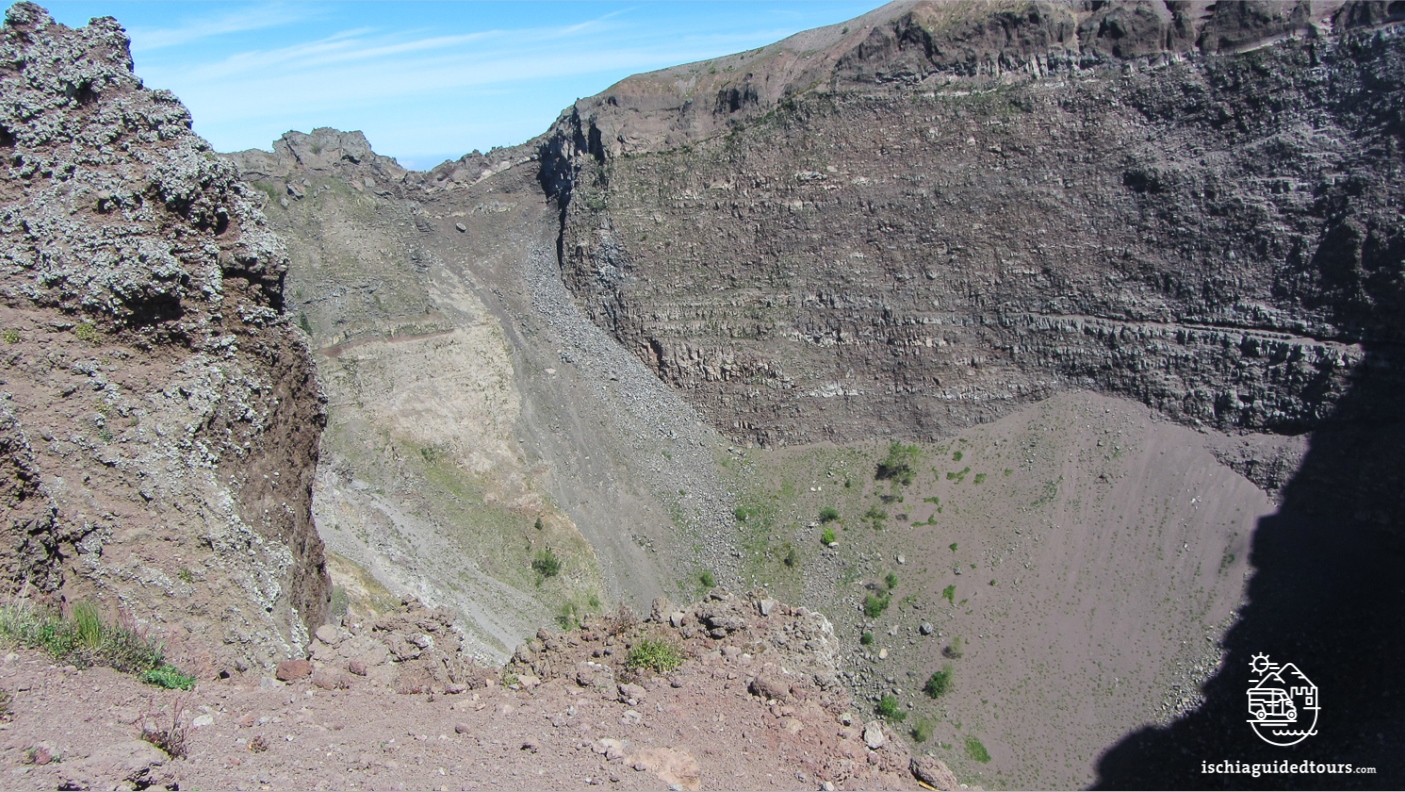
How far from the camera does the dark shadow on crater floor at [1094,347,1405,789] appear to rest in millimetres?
25406

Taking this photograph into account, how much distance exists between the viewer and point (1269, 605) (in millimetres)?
29688

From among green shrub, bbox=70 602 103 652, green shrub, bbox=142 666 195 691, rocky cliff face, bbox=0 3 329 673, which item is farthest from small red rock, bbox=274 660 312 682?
green shrub, bbox=70 602 103 652

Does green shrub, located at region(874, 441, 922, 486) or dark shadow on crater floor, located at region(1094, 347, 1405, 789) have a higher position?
green shrub, located at region(874, 441, 922, 486)

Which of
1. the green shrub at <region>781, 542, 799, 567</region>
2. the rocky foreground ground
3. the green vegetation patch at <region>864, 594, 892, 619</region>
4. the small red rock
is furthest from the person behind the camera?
the green shrub at <region>781, 542, 799, 567</region>

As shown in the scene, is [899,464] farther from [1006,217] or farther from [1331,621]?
[1331,621]

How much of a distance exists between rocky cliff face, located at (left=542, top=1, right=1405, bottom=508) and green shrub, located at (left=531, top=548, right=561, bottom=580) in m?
11.4

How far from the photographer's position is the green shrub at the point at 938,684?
30.2 metres

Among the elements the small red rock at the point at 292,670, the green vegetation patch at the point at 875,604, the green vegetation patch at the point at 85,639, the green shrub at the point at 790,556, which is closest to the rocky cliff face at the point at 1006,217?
the green shrub at the point at 790,556

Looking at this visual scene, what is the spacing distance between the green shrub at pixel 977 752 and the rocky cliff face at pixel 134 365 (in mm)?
22339

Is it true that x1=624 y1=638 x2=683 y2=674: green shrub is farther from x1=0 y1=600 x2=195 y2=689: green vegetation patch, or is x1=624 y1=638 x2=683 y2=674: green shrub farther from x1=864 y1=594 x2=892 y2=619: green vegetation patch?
x1=864 y1=594 x2=892 y2=619: green vegetation patch

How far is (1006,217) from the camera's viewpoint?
37562mm

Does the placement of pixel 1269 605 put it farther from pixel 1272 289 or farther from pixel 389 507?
pixel 389 507

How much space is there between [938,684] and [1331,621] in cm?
1280

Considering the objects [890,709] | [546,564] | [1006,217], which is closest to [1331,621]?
[890,709]
